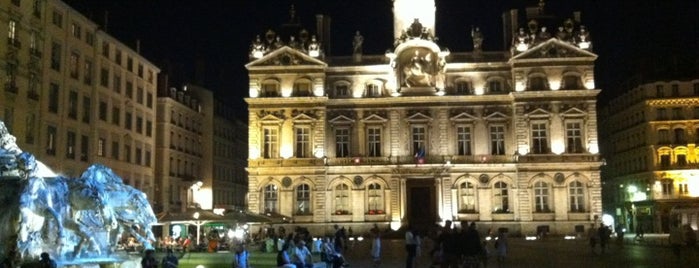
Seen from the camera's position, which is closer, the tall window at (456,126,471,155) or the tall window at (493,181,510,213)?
the tall window at (493,181,510,213)

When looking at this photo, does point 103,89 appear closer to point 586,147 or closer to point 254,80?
point 254,80

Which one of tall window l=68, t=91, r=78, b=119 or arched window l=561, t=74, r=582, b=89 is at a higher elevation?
arched window l=561, t=74, r=582, b=89

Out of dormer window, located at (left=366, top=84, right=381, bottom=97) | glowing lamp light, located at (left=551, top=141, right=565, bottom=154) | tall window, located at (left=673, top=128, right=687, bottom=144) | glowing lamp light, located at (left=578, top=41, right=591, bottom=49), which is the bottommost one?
glowing lamp light, located at (left=551, top=141, right=565, bottom=154)

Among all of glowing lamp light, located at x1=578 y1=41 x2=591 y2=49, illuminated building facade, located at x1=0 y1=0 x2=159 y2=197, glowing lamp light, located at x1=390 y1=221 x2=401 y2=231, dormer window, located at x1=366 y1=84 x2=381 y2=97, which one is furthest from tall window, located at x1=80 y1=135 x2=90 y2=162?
glowing lamp light, located at x1=578 y1=41 x2=591 y2=49

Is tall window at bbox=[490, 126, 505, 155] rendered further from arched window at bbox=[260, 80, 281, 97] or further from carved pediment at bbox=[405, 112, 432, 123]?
arched window at bbox=[260, 80, 281, 97]

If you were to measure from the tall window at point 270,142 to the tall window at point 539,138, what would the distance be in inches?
868

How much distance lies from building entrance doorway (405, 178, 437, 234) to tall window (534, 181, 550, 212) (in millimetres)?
8569

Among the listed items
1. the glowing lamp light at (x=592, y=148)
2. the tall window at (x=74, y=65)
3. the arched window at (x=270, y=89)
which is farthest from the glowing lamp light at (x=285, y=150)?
the glowing lamp light at (x=592, y=148)

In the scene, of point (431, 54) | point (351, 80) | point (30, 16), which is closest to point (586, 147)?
point (431, 54)

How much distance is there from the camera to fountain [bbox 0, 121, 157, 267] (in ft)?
76.4

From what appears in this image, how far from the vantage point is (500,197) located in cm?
6581

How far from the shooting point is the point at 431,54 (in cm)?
6588

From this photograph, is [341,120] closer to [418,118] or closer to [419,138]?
[418,118]

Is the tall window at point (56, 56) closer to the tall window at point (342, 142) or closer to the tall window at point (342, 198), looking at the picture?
the tall window at point (342, 142)
